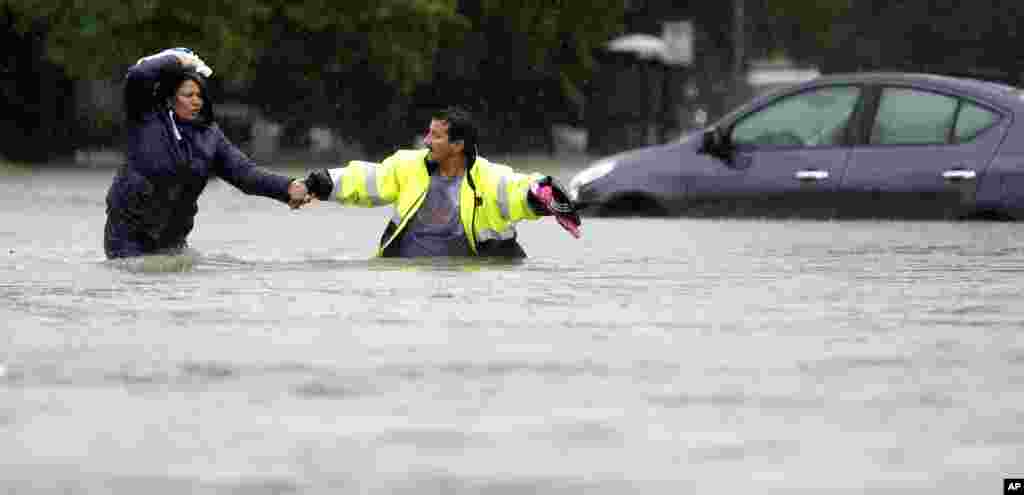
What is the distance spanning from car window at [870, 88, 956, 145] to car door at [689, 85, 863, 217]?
212mm

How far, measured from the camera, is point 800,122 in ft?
65.5

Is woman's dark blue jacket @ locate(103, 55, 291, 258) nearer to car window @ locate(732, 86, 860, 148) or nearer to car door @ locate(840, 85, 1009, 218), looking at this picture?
car window @ locate(732, 86, 860, 148)

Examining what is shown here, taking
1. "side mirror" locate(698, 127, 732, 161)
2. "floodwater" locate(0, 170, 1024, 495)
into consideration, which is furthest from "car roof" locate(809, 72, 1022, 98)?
"floodwater" locate(0, 170, 1024, 495)

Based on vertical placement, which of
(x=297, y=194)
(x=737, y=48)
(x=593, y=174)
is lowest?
(x=297, y=194)

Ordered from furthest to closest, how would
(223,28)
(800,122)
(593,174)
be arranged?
(223,28) < (593,174) < (800,122)

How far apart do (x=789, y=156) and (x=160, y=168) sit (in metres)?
6.78

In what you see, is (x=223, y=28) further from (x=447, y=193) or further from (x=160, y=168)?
(x=447, y=193)

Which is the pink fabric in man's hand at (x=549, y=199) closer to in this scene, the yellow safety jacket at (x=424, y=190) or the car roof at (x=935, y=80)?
the yellow safety jacket at (x=424, y=190)

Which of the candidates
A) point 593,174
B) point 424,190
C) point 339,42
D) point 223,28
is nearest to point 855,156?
point 593,174

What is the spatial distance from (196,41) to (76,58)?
1.96 m

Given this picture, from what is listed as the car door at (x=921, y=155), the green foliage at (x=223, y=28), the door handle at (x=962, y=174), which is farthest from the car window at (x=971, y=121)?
the green foliage at (x=223, y=28)

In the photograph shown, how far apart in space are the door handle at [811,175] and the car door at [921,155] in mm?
152

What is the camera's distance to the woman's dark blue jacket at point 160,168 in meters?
14.3

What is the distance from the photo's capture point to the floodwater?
6438 mm
